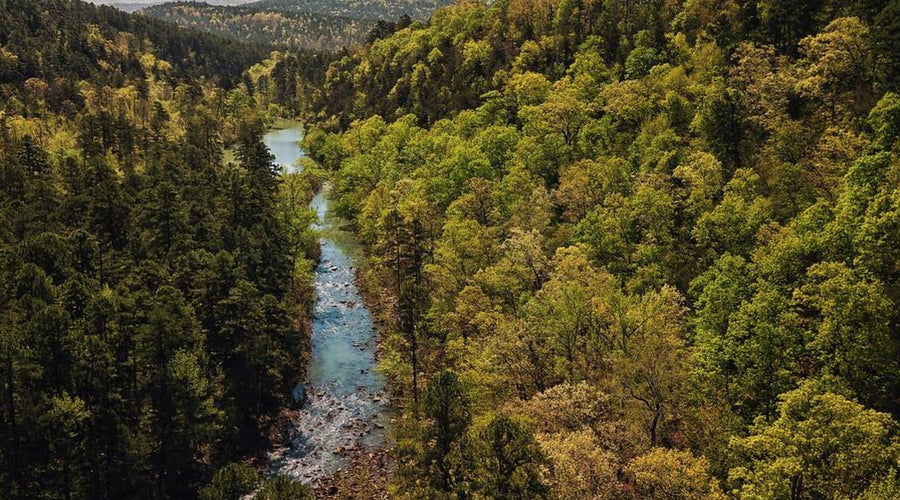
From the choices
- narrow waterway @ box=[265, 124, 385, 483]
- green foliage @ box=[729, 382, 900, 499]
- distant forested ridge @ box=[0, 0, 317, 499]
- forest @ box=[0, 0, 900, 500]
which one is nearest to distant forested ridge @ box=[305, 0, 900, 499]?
green foliage @ box=[729, 382, 900, 499]

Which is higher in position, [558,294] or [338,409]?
[558,294]

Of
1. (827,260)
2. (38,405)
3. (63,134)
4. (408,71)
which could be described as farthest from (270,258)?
(408,71)

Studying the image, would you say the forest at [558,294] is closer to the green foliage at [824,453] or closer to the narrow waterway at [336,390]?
the green foliage at [824,453]

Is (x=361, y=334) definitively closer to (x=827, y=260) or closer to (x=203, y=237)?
(x=203, y=237)

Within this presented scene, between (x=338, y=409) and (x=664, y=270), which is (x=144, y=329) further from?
(x=664, y=270)

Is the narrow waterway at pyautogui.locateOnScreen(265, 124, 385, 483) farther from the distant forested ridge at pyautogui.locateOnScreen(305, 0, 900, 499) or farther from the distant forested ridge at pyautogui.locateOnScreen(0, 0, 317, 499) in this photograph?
the distant forested ridge at pyautogui.locateOnScreen(305, 0, 900, 499)

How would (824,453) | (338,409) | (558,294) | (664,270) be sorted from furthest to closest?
(338,409), (664,270), (558,294), (824,453)

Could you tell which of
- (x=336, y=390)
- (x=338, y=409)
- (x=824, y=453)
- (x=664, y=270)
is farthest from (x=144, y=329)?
(x=664, y=270)
